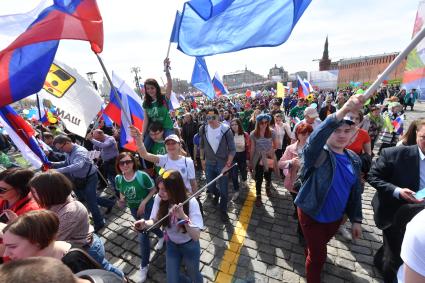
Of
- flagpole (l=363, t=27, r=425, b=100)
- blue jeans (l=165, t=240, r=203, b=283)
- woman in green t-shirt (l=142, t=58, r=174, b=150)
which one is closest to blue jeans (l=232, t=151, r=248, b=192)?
woman in green t-shirt (l=142, t=58, r=174, b=150)

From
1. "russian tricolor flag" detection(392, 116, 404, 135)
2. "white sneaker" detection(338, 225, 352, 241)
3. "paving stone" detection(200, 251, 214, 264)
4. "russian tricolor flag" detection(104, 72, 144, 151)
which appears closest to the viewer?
"paving stone" detection(200, 251, 214, 264)

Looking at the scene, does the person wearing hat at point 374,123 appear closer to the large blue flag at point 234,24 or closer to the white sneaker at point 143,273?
the large blue flag at point 234,24

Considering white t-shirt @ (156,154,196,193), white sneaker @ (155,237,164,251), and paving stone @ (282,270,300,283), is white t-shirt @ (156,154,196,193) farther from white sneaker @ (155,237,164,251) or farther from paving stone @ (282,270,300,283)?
paving stone @ (282,270,300,283)

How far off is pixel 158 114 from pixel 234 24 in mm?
2206

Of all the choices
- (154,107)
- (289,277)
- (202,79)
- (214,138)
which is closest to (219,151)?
(214,138)

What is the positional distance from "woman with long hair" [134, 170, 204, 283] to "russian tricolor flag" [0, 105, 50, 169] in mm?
2331

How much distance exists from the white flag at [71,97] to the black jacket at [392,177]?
4.62 meters

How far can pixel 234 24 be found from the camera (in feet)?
8.38

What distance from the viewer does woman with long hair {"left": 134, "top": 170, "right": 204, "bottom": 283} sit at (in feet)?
8.06

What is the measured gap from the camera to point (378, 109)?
6664mm

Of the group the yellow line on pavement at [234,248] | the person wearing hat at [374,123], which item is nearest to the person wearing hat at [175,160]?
the yellow line on pavement at [234,248]

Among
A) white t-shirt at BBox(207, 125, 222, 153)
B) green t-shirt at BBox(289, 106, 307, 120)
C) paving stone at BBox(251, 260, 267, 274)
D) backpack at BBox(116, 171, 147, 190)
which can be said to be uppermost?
white t-shirt at BBox(207, 125, 222, 153)

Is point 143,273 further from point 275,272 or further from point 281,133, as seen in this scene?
point 281,133

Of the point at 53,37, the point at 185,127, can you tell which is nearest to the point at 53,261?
the point at 53,37
